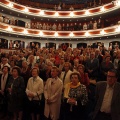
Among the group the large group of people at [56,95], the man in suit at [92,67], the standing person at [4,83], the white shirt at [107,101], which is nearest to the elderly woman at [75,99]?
the large group of people at [56,95]

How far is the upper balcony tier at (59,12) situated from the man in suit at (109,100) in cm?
1359

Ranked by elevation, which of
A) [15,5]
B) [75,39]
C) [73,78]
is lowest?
[73,78]

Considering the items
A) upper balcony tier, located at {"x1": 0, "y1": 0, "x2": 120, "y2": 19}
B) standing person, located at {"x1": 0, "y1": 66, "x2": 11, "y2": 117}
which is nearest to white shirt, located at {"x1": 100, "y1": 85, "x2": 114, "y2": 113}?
standing person, located at {"x1": 0, "y1": 66, "x2": 11, "y2": 117}

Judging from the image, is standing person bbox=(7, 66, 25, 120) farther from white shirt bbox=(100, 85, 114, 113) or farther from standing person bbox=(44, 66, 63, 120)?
white shirt bbox=(100, 85, 114, 113)

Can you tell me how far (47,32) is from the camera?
1902cm

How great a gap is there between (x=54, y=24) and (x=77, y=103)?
17866 mm

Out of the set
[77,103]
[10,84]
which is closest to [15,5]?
[10,84]

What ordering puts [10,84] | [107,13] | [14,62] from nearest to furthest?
[10,84], [14,62], [107,13]

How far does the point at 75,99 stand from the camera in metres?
3.10

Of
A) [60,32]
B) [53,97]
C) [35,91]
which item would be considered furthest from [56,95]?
[60,32]

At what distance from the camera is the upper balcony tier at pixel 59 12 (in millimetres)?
15797

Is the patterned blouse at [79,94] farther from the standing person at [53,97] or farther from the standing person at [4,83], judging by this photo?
the standing person at [4,83]

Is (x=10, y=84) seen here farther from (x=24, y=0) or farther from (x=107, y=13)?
(x=24, y=0)

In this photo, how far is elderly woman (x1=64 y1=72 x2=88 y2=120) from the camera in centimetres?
312
